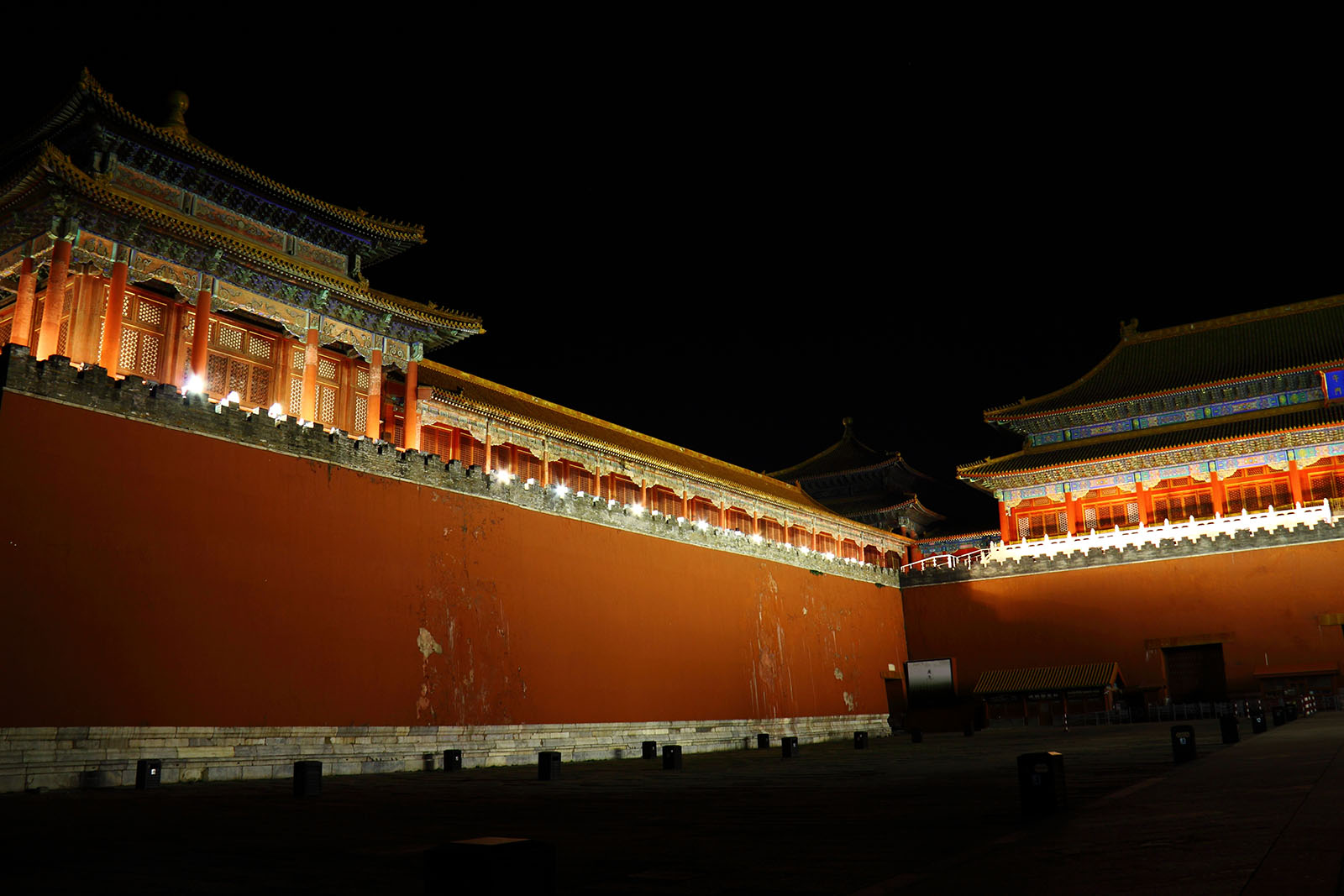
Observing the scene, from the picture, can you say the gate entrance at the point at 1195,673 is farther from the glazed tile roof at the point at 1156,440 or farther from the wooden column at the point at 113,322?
the wooden column at the point at 113,322

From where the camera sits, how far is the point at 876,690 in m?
30.7

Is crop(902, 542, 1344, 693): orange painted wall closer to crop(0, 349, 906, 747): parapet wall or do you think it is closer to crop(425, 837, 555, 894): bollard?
crop(0, 349, 906, 747): parapet wall

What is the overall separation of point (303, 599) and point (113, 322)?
15.9 ft

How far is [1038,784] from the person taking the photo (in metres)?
7.16

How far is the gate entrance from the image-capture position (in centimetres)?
2733

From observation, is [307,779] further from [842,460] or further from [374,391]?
[842,460]

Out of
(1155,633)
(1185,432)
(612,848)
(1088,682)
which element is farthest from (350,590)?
(1185,432)

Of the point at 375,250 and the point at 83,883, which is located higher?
the point at 375,250

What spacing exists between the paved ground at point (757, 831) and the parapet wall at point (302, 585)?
1748 millimetres

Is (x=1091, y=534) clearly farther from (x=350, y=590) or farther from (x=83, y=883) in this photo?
(x=83, y=883)

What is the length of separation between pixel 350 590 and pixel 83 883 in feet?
36.3

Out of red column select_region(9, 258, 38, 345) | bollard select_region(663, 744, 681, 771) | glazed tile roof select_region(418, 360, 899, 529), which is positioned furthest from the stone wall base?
glazed tile roof select_region(418, 360, 899, 529)

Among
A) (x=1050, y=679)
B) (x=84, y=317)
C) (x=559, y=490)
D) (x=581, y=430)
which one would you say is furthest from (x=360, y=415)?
(x=1050, y=679)

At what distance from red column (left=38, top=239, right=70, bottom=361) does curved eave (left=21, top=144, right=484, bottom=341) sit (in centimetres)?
91
